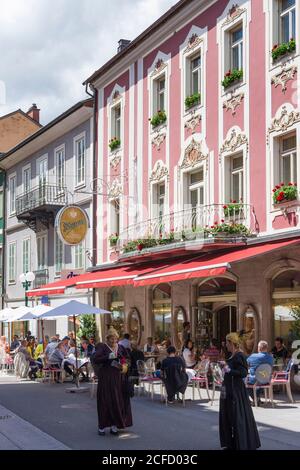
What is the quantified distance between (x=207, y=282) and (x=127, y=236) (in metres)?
4.25

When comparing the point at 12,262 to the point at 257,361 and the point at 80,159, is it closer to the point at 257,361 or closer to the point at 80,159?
the point at 80,159

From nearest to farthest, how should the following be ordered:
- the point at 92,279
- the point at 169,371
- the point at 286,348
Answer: the point at 169,371 → the point at 286,348 → the point at 92,279

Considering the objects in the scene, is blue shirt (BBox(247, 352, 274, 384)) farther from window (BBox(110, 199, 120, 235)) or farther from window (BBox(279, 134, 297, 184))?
window (BBox(110, 199, 120, 235))

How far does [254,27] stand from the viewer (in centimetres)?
1861

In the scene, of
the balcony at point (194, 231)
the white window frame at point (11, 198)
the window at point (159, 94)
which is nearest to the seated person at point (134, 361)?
the balcony at point (194, 231)

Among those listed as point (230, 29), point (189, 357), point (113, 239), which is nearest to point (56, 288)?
point (113, 239)

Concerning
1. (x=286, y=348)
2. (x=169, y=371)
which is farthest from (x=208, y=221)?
(x=169, y=371)

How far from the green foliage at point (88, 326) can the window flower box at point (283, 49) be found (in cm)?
1369

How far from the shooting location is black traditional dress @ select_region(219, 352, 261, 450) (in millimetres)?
9211

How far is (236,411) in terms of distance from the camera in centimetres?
920

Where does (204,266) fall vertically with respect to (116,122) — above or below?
below

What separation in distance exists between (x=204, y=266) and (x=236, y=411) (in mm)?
7758
